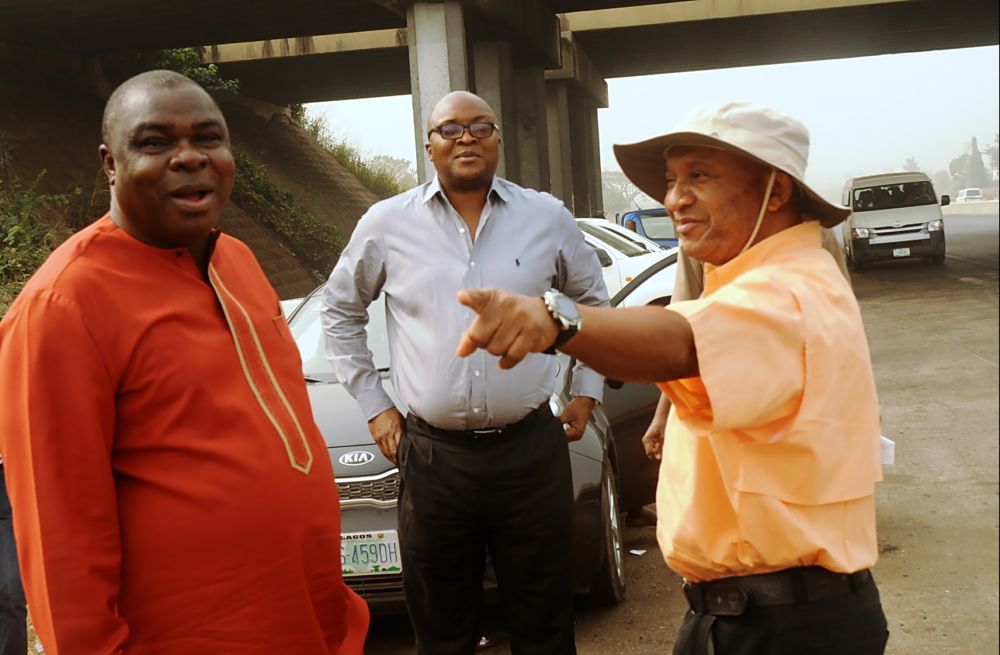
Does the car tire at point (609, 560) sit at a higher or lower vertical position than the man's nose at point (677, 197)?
lower

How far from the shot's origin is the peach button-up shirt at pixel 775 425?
5.63 feet

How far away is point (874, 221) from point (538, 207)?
68.7 feet

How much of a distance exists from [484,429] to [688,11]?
942 inches

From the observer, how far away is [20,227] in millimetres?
14398

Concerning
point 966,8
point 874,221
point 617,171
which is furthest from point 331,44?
point 617,171

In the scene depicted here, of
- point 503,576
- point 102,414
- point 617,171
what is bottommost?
point 503,576

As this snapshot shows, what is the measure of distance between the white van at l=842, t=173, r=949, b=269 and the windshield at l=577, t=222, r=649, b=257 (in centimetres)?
1097

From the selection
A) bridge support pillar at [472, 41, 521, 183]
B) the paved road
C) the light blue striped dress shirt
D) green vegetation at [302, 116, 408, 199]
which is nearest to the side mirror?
the paved road

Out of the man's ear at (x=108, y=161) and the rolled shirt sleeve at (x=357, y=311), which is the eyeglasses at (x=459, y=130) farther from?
the man's ear at (x=108, y=161)

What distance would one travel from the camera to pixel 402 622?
5215mm

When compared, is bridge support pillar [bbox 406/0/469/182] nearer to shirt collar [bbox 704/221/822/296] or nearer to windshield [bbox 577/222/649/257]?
windshield [bbox 577/222/649/257]

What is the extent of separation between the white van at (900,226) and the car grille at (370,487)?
2015 cm

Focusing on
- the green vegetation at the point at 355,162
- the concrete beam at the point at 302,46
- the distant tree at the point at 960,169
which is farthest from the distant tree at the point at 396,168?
the distant tree at the point at 960,169

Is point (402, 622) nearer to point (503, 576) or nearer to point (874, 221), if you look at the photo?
point (503, 576)
